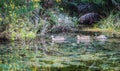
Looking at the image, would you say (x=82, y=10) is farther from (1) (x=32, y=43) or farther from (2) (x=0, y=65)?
(2) (x=0, y=65)

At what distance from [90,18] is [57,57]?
12.6 meters

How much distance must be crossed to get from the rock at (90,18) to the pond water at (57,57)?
929 cm

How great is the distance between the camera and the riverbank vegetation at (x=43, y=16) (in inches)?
505

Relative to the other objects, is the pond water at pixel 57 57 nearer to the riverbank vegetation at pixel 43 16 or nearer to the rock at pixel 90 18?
the riverbank vegetation at pixel 43 16

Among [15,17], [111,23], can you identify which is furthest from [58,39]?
[111,23]

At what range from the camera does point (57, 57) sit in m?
9.86

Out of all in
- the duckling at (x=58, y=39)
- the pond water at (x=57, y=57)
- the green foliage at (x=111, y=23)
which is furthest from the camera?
the green foliage at (x=111, y=23)

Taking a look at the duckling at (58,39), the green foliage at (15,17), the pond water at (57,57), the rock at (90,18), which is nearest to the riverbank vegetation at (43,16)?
the green foliage at (15,17)

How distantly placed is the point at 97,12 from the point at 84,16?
3.34ft

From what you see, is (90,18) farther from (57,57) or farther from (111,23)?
(57,57)

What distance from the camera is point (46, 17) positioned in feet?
54.2

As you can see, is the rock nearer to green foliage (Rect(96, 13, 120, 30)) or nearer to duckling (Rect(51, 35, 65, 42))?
green foliage (Rect(96, 13, 120, 30))

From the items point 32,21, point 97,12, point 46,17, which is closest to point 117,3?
point 97,12

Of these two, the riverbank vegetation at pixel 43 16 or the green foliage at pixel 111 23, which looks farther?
the green foliage at pixel 111 23
